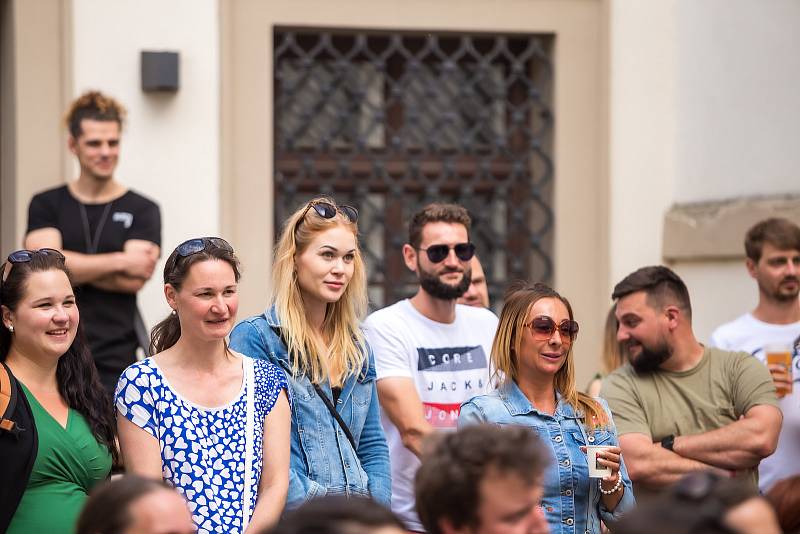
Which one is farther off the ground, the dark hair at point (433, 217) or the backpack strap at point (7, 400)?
the dark hair at point (433, 217)

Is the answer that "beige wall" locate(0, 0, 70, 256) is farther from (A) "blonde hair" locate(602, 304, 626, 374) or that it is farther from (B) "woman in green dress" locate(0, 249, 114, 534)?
(A) "blonde hair" locate(602, 304, 626, 374)

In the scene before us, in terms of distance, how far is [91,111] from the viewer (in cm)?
674

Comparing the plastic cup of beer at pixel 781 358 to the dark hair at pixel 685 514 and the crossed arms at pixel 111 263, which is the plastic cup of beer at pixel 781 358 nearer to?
the crossed arms at pixel 111 263

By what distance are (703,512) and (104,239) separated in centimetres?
458

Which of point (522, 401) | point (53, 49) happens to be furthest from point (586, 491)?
point (53, 49)

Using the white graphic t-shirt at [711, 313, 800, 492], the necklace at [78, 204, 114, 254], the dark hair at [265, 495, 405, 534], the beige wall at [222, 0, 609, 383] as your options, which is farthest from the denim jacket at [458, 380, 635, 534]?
the beige wall at [222, 0, 609, 383]

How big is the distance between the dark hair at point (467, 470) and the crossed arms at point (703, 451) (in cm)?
233

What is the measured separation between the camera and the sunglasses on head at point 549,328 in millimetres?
5180

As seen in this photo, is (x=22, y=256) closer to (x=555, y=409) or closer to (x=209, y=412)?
(x=209, y=412)

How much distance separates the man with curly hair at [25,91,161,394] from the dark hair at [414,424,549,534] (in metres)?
3.38

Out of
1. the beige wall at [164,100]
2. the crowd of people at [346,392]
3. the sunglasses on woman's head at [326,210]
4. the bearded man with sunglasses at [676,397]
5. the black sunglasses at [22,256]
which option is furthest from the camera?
the beige wall at [164,100]

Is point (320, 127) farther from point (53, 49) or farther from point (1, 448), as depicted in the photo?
point (1, 448)

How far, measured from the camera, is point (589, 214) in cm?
856

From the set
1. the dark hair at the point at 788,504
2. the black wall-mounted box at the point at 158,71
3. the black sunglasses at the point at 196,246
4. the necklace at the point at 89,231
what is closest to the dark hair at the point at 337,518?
the black sunglasses at the point at 196,246
